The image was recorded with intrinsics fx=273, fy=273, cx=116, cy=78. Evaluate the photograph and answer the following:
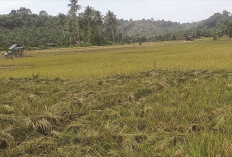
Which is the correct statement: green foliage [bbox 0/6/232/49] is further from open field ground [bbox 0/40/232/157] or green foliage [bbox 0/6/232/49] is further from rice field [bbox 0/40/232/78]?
open field ground [bbox 0/40/232/157]

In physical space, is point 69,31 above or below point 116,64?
above

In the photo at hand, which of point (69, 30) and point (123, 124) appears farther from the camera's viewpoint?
point (69, 30)

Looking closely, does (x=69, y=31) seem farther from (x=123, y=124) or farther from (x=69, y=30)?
(x=123, y=124)

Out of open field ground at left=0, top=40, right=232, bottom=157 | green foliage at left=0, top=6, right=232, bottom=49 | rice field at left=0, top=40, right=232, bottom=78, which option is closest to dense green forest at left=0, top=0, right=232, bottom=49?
green foliage at left=0, top=6, right=232, bottom=49

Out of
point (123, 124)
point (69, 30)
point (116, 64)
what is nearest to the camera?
point (123, 124)

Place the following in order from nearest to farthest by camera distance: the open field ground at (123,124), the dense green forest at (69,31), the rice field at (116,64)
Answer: the open field ground at (123,124), the rice field at (116,64), the dense green forest at (69,31)

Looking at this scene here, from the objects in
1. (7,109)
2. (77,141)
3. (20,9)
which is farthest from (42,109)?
(20,9)

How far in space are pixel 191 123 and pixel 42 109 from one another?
8.54 ft

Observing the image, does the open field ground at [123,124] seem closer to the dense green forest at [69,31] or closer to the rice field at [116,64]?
the rice field at [116,64]

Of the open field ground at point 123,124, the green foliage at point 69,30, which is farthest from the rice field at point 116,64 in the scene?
the green foliage at point 69,30

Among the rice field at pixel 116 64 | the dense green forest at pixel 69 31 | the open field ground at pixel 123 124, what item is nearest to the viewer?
→ the open field ground at pixel 123 124

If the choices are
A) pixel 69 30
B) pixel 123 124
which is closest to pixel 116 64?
pixel 123 124

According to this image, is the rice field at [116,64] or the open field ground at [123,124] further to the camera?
the rice field at [116,64]

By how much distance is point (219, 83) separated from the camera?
6332 mm
